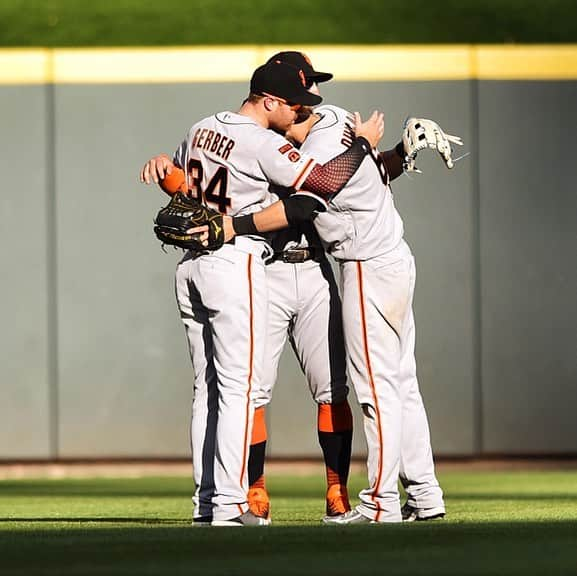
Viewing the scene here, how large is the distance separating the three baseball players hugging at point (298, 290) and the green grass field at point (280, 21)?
4.92 meters

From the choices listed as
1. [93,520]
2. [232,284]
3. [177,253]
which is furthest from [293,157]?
[177,253]

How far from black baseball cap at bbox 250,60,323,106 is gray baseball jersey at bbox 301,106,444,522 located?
19 cm

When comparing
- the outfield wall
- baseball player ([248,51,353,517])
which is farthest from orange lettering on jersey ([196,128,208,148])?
the outfield wall

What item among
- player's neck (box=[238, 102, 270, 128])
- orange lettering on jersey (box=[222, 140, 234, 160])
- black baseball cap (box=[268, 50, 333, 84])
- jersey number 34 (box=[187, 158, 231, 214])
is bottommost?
jersey number 34 (box=[187, 158, 231, 214])

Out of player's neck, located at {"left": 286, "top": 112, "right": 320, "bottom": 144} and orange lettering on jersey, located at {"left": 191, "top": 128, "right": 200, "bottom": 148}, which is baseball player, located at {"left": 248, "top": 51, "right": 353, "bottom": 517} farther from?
orange lettering on jersey, located at {"left": 191, "top": 128, "right": 200, "bottom": 148}

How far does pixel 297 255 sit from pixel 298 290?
16 cm

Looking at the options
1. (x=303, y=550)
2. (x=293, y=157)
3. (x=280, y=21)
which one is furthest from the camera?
(x=280, y=21)

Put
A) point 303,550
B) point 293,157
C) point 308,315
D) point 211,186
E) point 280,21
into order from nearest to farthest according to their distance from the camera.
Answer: point 303,550, point 293,157, point 211,186, point 308,315, point 280,21

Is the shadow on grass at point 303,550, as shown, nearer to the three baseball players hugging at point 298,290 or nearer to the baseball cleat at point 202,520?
the baseball cleat at point 202,520

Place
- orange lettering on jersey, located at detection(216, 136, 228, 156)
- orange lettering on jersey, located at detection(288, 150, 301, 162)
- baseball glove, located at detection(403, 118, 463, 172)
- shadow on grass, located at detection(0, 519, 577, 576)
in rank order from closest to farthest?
shadow on grass, located at detection(0, 519, 577, 576) < orange lettering on jersey, located at detection(288, 150, 301, 162) < orange lettering on jersey, located at detection(216, 136, 228, 156) < baseball glove, located at detection(403, 118, 463, 172)

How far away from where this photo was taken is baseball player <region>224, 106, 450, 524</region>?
20.7 feet

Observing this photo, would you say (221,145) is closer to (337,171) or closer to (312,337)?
(337,171)

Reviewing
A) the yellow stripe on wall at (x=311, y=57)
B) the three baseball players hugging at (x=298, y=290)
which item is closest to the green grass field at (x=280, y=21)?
the yellow stripe on wall at (x=311, y=57)

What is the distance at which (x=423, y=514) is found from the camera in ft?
21.5
